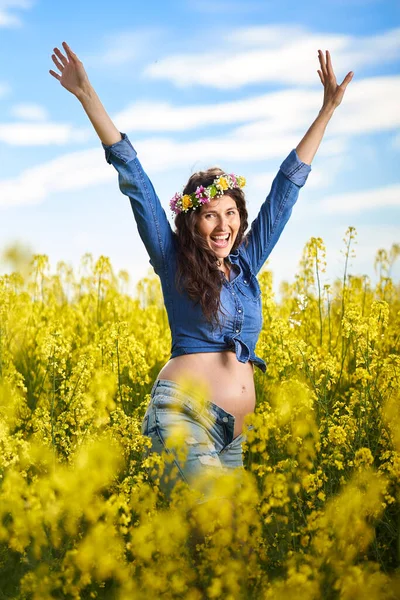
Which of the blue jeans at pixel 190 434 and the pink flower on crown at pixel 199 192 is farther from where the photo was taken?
the pink flower on crown at pixel 199 192

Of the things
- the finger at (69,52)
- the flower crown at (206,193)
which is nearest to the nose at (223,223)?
the flower crown at (206,193)

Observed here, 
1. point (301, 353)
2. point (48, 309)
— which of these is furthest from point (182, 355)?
point (48, 309)

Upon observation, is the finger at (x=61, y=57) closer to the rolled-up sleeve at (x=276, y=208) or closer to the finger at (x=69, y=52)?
the finger at (x=69, y=52)

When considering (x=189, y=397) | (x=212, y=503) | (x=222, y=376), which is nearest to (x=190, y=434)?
(x=189, y=397)

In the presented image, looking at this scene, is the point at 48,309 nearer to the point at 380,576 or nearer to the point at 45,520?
the point at 45,520

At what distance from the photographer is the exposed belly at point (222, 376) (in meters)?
3.31

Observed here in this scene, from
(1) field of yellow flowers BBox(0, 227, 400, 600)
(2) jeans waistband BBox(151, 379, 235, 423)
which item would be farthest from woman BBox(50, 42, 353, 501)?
(1) field of yellow flowers BBox(0, 227, 400, 600)

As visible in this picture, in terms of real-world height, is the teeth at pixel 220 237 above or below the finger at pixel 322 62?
below

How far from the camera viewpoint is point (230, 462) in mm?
3303

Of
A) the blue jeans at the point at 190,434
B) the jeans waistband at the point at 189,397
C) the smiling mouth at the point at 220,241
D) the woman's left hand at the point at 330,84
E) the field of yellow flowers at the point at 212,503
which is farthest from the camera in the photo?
the woman's left hand at the point at 330,84

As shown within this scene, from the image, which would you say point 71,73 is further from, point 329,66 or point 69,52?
point 329,66

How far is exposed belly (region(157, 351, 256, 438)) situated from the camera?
130 inches

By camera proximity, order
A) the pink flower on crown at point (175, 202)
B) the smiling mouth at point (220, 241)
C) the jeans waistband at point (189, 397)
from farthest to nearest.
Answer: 1. the pink flower on crown at point (175, 202)
2. the smiling mouth at point (220, 241)
3. the jeans waistband at point (189, 397)

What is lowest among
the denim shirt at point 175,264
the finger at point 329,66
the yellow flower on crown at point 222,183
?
the denim shirt at point 175,264
